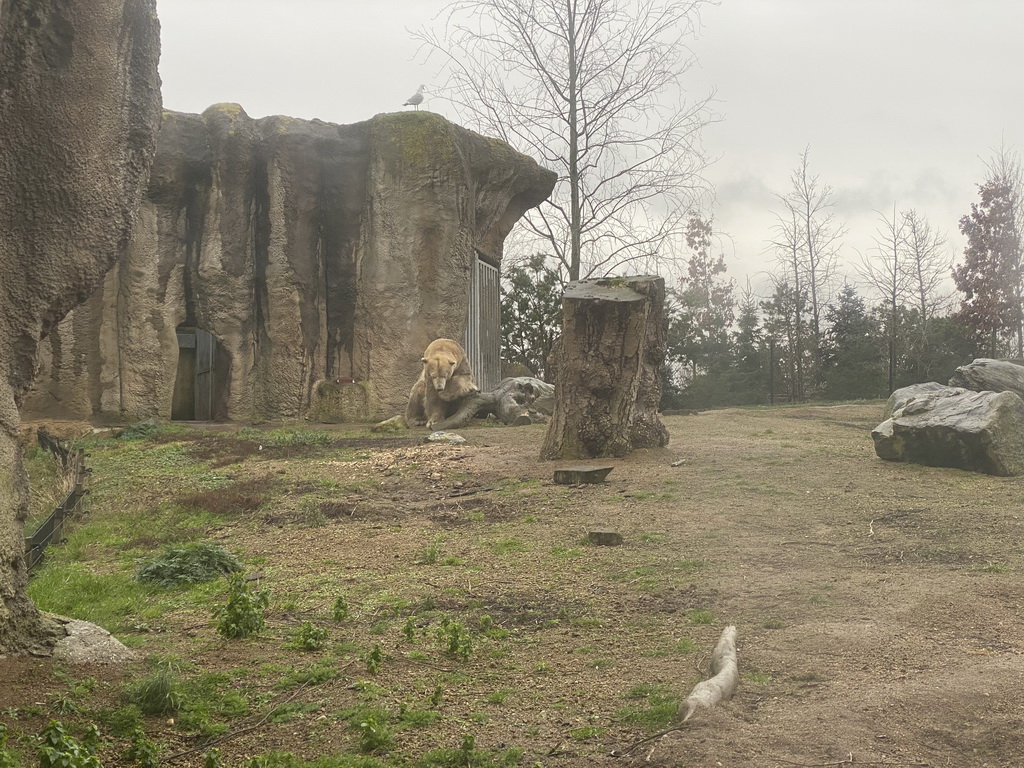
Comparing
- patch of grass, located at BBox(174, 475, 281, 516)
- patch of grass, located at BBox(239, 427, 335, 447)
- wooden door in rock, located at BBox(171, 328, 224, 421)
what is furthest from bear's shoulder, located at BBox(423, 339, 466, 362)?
wooden door in rock, located at BBox(171, 328, 224, 421)

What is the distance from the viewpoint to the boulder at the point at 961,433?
9.54 metres

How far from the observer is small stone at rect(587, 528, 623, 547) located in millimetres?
6809

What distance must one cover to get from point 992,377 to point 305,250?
42.9ft

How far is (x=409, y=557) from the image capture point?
21.9 ft

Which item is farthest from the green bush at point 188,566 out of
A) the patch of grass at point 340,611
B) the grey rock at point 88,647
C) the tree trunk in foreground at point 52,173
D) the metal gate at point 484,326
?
the metal gate at point 484,326

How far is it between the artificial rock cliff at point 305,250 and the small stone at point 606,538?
12390mm

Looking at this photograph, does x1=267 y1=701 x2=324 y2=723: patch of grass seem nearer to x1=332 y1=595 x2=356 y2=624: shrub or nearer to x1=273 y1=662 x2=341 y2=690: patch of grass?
x1=273 y1=662 x2=341 y2=690: patch of grass

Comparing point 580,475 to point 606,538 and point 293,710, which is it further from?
point 293,710

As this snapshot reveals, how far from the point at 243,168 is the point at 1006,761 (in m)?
18.6

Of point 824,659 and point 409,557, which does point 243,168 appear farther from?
point 824,659

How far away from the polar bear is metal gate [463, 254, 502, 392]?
4003mm

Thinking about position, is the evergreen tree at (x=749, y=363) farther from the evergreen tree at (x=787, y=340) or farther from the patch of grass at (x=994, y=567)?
the patch of grass at (x=994, y=567)

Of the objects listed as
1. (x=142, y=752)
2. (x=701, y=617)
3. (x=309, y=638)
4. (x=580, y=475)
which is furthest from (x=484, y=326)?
(x=142, y=752)

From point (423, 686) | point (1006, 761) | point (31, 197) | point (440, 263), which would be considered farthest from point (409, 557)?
point (440, 263)
